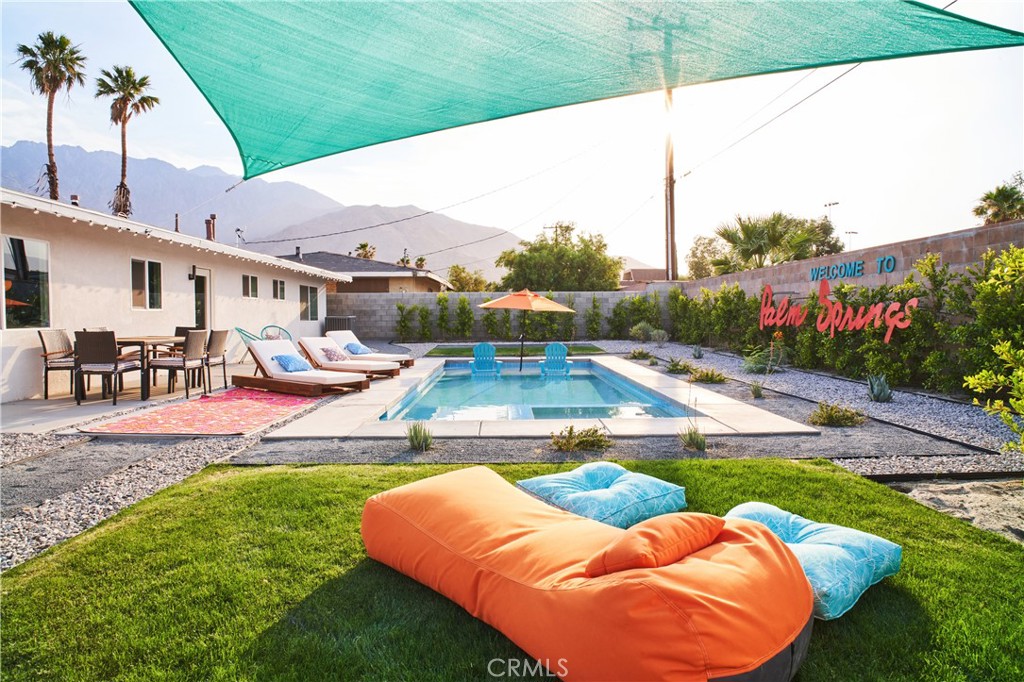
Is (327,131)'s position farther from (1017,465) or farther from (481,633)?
(1017,465)

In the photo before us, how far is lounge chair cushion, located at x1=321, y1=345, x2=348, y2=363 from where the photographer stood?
410 inches

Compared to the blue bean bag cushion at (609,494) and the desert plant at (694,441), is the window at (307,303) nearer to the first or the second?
the desert plant at (694,441)

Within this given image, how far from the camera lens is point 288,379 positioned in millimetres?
8617

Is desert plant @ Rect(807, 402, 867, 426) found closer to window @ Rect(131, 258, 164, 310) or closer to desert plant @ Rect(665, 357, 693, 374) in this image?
desert plant @ Rect(665, 357, 693, 374)

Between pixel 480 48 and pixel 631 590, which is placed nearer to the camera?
pixel 631 590

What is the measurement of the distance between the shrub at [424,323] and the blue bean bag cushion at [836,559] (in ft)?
55.6

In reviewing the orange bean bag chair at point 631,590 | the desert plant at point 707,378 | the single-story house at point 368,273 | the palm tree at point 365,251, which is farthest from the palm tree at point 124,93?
the orange bean bag chair at point 631,590

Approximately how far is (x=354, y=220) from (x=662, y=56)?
17964 cm

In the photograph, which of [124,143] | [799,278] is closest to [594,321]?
[799,278]

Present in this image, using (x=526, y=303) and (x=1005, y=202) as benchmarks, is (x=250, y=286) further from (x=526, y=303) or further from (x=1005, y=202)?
(x=1005, y=202)

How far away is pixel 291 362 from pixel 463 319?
10267 millimetres

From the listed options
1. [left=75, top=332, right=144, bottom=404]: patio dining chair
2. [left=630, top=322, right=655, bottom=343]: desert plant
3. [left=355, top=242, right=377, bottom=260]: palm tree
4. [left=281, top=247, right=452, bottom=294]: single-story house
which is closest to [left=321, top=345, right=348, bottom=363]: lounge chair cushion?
[left=75, top=332, right=144, bottom=404]: patio dining chair

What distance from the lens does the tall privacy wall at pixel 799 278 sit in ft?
24.8

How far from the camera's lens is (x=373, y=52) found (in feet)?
9.05
